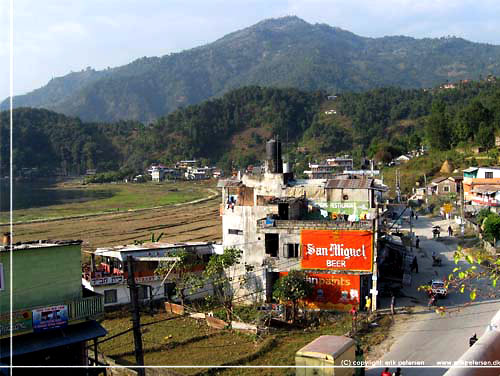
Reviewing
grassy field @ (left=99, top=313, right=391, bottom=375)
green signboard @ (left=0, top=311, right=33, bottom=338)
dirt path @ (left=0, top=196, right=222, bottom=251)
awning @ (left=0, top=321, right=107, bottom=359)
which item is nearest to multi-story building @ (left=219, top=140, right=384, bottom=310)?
grassy field @ (left=99, top=313, right=391, bottom=375)

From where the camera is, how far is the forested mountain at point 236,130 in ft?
432

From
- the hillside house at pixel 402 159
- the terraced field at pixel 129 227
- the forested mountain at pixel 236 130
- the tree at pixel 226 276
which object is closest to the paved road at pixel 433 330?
the tree at pixel 226 276

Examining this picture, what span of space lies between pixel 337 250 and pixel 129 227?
33987 millimetres

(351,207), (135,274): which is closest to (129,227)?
(135,274)

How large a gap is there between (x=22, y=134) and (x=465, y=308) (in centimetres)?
15530

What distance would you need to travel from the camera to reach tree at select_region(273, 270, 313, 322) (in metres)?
19.4

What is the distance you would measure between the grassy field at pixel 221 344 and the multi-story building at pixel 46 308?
2440 millimetres

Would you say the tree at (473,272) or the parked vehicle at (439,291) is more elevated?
the tree at (473,272)

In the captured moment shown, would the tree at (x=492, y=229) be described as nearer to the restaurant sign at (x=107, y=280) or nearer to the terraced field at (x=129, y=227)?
the terraced field at (x=129, y=227)

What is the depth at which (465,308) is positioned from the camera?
763 inches

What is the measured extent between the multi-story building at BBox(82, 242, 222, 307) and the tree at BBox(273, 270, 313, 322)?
5049 mm

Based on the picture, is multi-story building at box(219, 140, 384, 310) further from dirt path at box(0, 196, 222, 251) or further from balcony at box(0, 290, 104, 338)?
dirt path at box(0, 196, 222, 251)

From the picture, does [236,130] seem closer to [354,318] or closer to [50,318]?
[354,318]

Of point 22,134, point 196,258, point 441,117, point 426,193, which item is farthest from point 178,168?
point 196,258
